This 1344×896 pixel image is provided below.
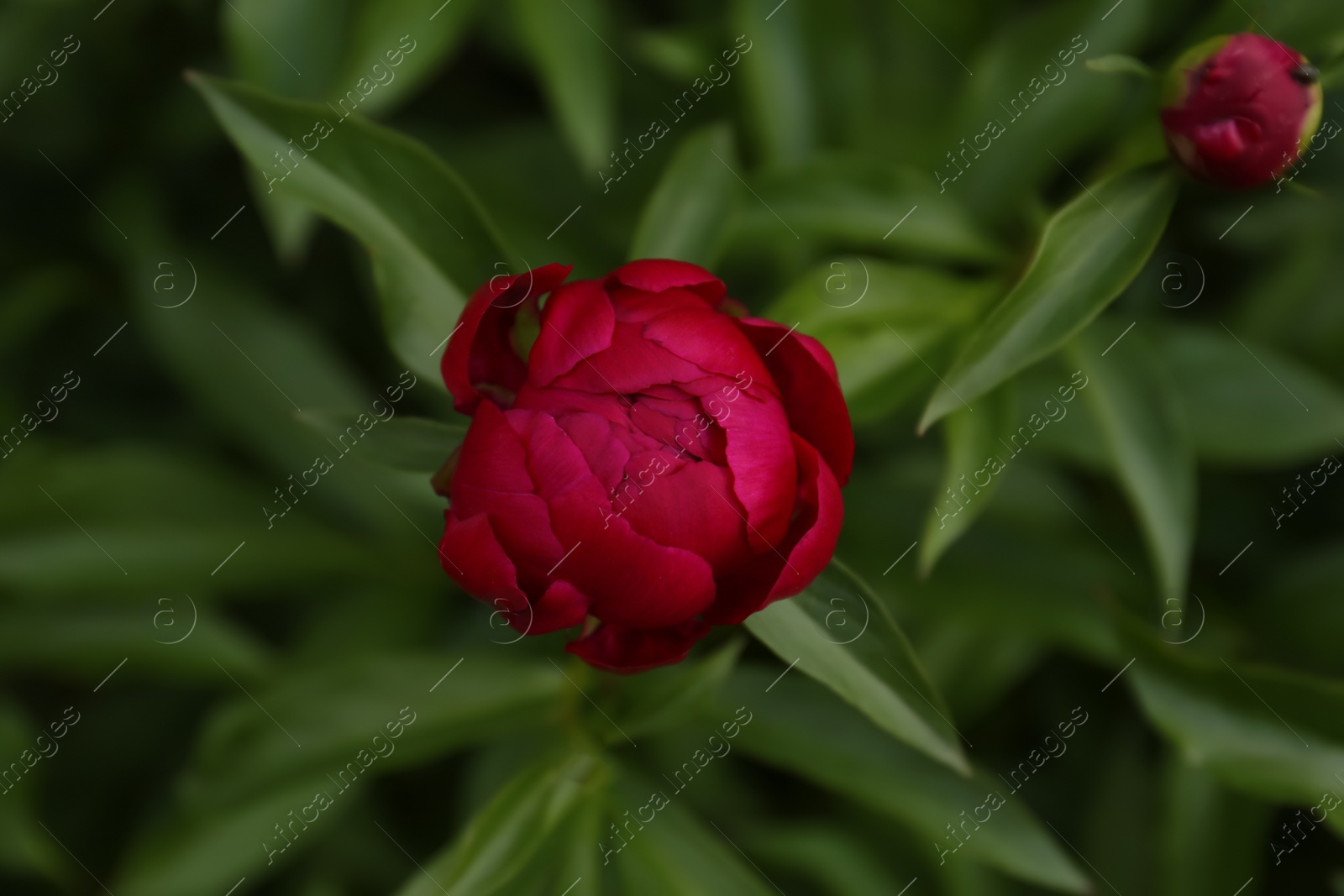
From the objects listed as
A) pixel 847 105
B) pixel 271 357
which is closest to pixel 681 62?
pixel 847 105

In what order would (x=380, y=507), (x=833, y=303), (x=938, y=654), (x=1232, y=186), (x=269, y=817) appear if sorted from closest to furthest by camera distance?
(x=1232, y=186) < (x=833, y=303) < (x=269, y=817) < (x=938, y=654) < (x=380, y=507)

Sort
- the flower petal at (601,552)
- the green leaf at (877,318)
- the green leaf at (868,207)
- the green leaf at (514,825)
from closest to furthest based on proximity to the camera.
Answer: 1. the flower petal at (601,552)
2. the green leaf at (514,825)
3. the green leaf at (877,318)
4. the green leaf at (868,207)

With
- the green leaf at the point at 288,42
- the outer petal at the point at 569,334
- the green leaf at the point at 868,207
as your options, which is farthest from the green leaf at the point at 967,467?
the green leaf at the point at 288,42

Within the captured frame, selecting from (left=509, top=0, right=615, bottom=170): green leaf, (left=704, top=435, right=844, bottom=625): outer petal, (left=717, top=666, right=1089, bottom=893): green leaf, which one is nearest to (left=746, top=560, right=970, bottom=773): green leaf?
(left=704, top=435, right=844, bottom=625): outer petal

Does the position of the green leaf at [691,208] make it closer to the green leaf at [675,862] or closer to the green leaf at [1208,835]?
the green leaf at [675,862]

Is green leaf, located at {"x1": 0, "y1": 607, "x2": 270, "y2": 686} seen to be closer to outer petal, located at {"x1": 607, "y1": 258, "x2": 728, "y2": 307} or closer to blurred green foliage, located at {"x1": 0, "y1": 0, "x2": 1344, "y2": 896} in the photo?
blurred green foliage, located at {"x1": 0, "y1": 0, "x2": 1344, "y2": 896}

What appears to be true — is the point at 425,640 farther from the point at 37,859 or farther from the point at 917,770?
the point at 917,770

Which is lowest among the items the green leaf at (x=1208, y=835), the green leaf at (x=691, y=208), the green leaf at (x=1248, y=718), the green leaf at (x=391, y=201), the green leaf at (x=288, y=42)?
the green leaf at (x=1208, y=835)

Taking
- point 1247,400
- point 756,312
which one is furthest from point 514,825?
point 1247,400
